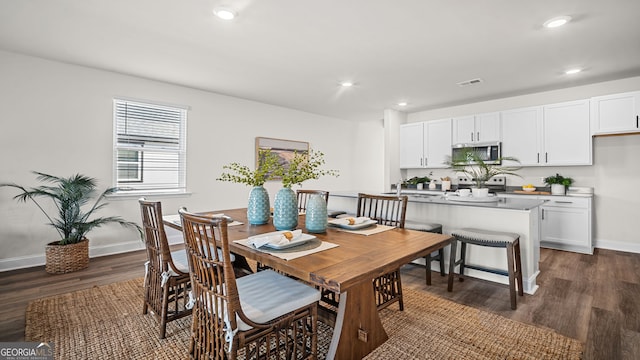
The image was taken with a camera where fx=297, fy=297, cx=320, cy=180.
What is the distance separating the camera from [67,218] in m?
3.41

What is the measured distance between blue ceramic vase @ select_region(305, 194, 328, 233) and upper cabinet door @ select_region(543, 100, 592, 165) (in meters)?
4.26

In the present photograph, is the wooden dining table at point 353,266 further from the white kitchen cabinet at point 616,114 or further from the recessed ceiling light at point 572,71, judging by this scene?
the white kitchen cabinet at point 616,114

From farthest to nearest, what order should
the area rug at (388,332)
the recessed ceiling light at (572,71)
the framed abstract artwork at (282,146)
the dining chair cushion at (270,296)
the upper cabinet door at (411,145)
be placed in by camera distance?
the upper cabinet door at (411,145), the framed abstract artwork at (282,146), the recessed ceiling light at (572,71), the area rug at (388,332), the dining chair cushion at (270,296)

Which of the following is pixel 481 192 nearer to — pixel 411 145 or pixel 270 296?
pixel 270 296

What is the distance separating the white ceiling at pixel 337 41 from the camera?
7.80 feet

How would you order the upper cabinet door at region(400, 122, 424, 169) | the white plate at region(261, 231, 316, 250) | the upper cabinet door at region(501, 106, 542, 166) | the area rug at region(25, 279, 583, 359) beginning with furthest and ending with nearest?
the upper cabinet door at region(400, 122, 424, 169)
the upper cabinet door at region(501, 106, 542, 166)
the area rug at region(25, 279, 583, 359)
the white plate at region(261, 231, 316, 250)

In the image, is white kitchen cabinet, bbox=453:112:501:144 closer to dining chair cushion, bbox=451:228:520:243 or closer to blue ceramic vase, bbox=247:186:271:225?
dining chair cushion, bbox=451:228:520:243

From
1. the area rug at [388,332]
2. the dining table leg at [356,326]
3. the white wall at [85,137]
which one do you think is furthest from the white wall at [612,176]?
the white wall at [85,137]

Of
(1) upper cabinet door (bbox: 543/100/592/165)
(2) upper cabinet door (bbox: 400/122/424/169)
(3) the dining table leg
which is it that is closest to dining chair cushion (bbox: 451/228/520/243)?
(3) the dining table leg

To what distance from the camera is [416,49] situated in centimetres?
314

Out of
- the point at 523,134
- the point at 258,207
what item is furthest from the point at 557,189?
the point at 258,207

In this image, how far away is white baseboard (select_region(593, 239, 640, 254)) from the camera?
4095 mm

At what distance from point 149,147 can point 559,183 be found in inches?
237

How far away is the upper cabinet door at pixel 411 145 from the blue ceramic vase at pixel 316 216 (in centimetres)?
439
